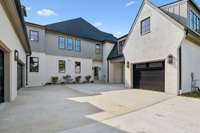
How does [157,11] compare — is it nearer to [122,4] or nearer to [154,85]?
[122,4]

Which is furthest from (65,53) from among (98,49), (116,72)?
(116,72)

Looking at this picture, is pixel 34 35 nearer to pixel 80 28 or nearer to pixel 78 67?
pixel 78 67

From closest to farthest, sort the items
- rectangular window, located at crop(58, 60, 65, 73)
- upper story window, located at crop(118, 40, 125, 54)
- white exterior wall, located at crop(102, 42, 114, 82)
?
rectangular window, located at crop(58, 60, 65, 73), upper story window, located at crop(118, 40, 125, 54), white exterior wall, located at crop(102, 42, 114, 82)

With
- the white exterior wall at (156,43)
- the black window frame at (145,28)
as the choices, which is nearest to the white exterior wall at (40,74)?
the white exterior wall at (156,43)

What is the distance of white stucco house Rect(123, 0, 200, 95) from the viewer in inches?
363

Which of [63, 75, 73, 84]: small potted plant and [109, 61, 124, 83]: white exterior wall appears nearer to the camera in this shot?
[63, 75, 73, 84]: small potted plant

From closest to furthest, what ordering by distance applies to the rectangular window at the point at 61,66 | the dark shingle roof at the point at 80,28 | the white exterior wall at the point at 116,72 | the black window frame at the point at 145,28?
the black window frame at the point at 145,28, the rectangular window at the point at 61,66, the dark shingle roof at the point at 80,28, the white exterior wall at the point at 116,72

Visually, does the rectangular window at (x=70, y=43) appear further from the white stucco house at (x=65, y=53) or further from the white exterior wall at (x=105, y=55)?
the white exterior wall at (x=105, y=55)

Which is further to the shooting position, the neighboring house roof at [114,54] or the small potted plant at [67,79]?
the neighboring house roof at [114,54]

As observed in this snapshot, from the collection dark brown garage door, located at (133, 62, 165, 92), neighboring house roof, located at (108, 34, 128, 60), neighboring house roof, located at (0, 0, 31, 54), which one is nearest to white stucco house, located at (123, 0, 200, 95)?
dark brown garage door, located at (133, 62, 165, 92)

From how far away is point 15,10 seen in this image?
566 cm

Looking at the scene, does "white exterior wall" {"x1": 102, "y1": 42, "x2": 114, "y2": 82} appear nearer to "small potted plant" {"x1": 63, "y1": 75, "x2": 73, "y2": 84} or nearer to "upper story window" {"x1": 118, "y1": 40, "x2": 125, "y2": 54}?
"upper story window" {"x1": 118, "y1": 40, "x2": 125, "y2": 54}

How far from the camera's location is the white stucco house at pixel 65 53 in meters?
15.5

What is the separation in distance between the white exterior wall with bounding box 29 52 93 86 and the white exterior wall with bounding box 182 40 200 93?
12.5m
